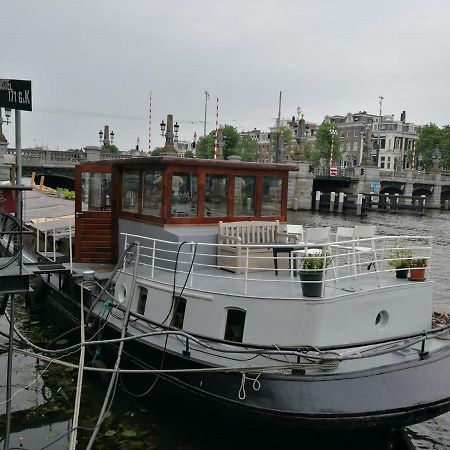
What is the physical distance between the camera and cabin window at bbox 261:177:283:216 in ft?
32.4

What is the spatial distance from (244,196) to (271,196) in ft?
2.05

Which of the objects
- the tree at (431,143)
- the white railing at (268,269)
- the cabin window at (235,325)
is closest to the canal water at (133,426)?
the cabin window at (235,325)

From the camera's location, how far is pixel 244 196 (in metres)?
9.70

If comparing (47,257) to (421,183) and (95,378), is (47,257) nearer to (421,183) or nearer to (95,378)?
(95,378)

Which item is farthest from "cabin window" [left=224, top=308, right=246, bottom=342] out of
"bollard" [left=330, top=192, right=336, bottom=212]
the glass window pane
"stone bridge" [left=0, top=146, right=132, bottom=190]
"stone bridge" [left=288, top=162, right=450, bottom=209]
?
"stone bridge" [left=288, top=162, right=450, bottom=209]

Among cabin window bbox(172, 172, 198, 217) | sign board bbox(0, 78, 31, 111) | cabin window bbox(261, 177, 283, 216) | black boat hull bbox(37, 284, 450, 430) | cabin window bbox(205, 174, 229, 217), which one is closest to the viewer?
black boat hull bbox(37, 284, 450, 430)

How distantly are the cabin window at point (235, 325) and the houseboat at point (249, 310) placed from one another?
0.05ft

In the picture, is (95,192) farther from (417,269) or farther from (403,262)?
(417,269)

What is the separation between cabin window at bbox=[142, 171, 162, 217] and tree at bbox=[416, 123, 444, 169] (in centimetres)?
8524

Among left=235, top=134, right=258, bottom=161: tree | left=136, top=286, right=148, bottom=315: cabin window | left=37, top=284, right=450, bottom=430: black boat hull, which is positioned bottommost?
left=37, top=284, right=450, bottom=430: black boat hull

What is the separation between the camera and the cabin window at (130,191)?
9.89m

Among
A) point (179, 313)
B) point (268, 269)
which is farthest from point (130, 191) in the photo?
point (268, 269)

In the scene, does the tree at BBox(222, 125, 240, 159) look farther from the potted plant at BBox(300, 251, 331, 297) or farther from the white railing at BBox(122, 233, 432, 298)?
the potted plant at BBox(300, 251, 331, 297)

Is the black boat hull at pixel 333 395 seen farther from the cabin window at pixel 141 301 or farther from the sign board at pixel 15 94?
the sign board at pixel 15 94
